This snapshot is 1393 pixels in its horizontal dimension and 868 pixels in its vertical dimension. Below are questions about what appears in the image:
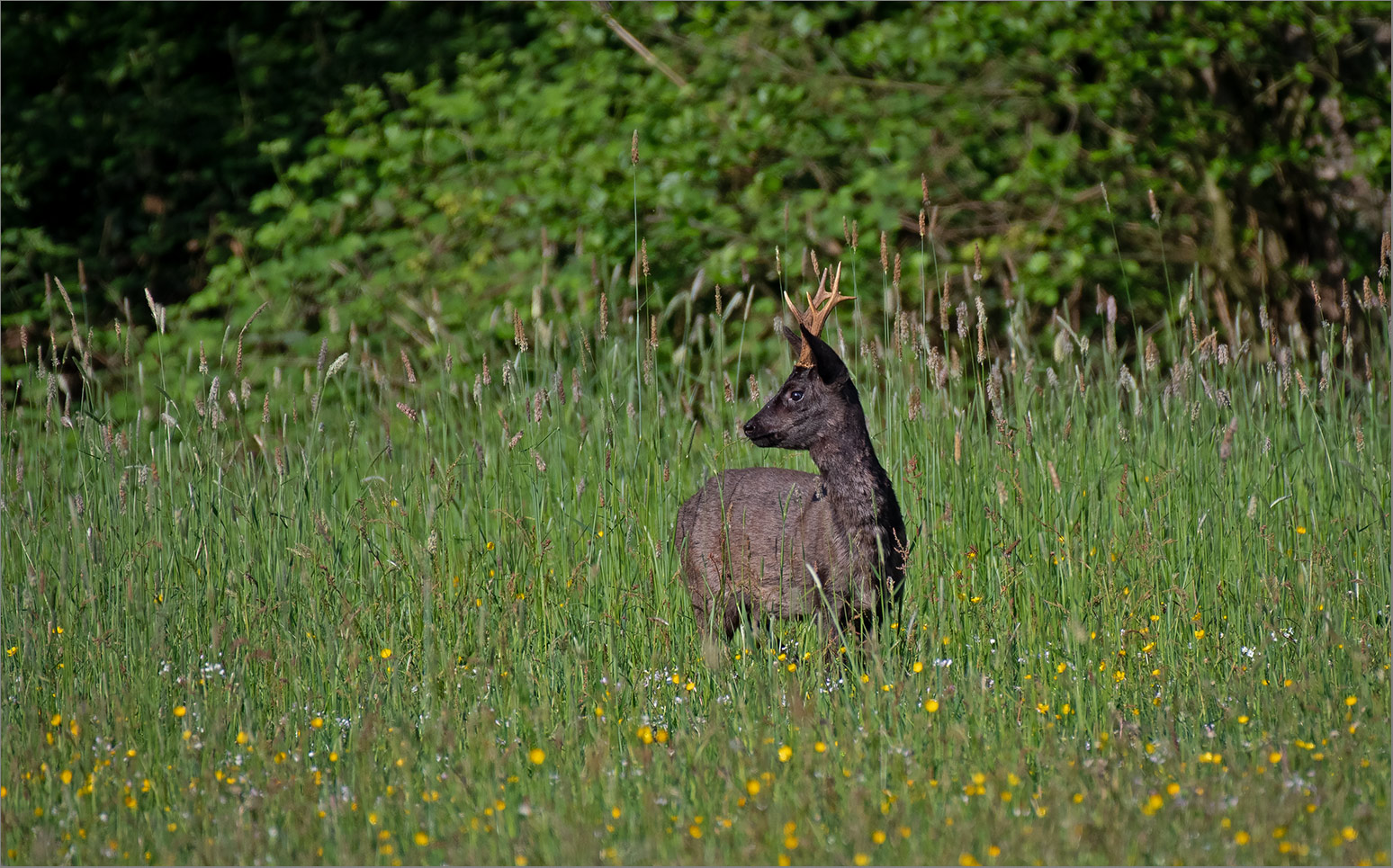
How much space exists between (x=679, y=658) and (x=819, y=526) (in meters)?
0.90

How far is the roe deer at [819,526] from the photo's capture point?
5.40m

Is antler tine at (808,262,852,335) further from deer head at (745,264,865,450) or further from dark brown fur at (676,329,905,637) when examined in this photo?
dark brown fur at (676,329,905,637)

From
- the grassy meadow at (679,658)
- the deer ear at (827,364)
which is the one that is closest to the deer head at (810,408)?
the deer ear at (827,364)

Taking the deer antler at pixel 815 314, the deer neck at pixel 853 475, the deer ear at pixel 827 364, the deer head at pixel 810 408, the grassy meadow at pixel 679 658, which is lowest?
the grassy meadow at pixel 679 658

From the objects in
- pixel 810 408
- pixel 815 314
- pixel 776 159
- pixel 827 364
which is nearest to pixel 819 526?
pixel 810 408

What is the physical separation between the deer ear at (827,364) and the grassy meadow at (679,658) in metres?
0.35

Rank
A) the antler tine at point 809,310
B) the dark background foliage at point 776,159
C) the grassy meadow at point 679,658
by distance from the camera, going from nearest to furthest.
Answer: the grassy meadow at point 679,658, the antler tine at point 809,310, the dark background foliage at point 776,159

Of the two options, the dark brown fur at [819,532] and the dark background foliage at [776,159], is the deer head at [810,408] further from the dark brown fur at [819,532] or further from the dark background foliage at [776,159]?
the dark background foliage at [776,159]

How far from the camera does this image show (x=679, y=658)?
5176mm

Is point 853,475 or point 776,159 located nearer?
point 853,475

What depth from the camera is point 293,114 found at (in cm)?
1339

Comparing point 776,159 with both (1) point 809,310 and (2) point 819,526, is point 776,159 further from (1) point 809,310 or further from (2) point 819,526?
(2) point 819,526

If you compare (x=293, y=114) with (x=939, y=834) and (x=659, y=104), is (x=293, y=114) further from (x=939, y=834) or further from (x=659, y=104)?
(x=939, y=834)

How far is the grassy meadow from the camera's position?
→ 377cm
